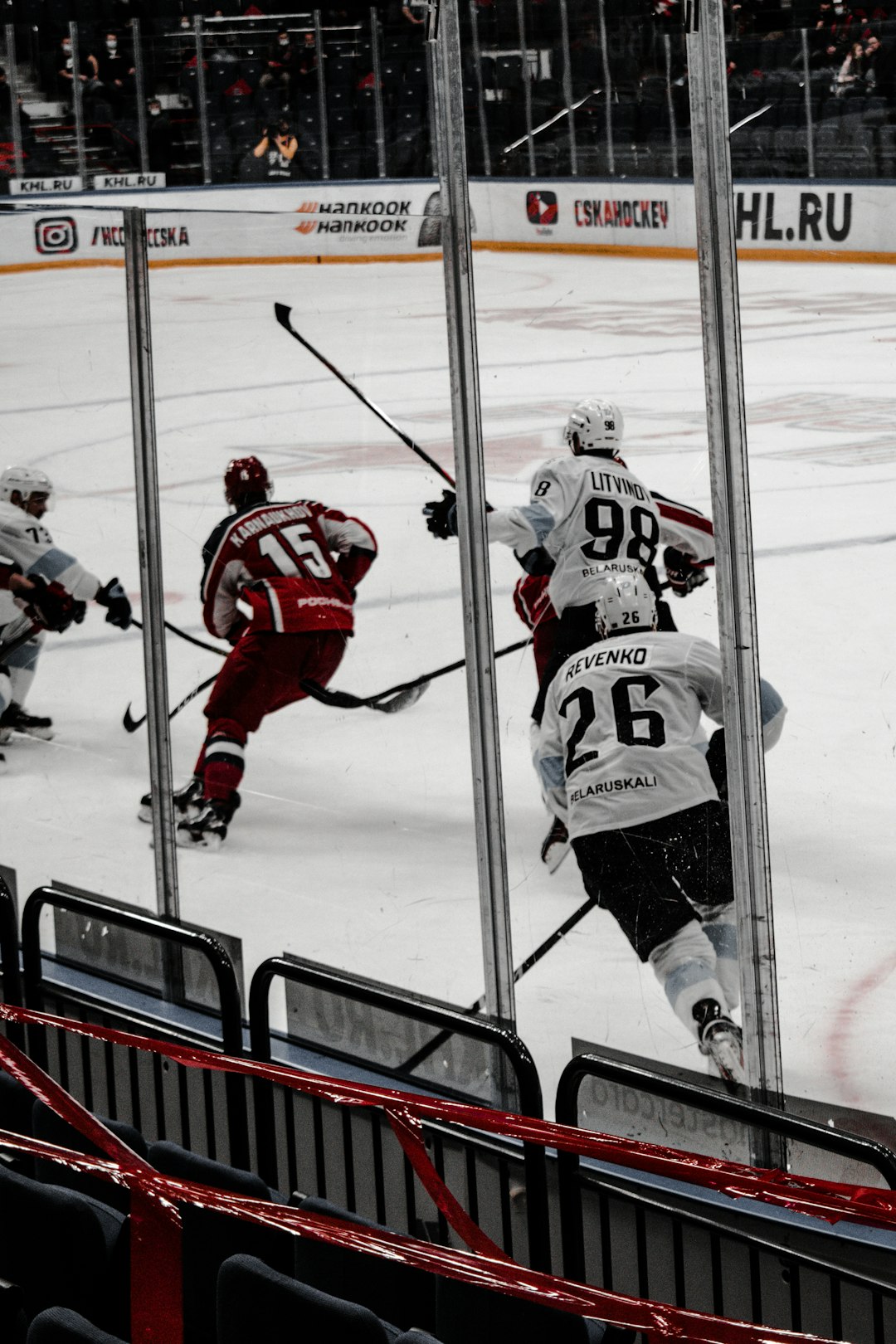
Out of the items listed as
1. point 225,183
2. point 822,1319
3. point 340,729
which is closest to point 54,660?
point 340,729

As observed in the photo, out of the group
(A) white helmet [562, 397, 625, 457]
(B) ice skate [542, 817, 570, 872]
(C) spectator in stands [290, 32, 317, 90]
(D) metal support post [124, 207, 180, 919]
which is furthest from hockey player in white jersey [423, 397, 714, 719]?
(C) spectator in stands [290, 32, 317, 90]

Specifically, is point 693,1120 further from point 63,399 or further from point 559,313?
point 63,399

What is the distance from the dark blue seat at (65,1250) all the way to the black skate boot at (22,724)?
2.29 metres

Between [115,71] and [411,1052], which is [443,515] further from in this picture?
[115,71]

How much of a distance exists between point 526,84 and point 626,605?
3.16 feet

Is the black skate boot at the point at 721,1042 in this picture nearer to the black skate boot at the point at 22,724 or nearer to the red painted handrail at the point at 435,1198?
the red painted handrail at the point at 435,1198

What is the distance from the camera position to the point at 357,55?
6.20m

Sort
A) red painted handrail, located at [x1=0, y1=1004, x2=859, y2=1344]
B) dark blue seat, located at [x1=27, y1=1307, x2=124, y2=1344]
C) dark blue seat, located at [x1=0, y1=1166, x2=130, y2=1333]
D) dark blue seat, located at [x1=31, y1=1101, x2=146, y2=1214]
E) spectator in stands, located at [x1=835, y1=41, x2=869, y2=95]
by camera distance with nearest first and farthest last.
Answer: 1. red painted handrail, located at [x1=0, y1=1004, x2=859, y2=1344]
2. dark blue seat, located at [x1=27, y1=1307, x2=124, y2=1344]
3. dark blue seat, located at [x1=0, y1=1166, x2=130, y2=1333]
4. dark blue seat, located at [x1=31, y1=1101, x2=146, y2=1214]
5. spectator in stands, located at [x1=835, y1=41, x2=869, y2=95]

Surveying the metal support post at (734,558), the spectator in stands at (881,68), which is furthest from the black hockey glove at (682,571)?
the spectator in stands at (881,68)

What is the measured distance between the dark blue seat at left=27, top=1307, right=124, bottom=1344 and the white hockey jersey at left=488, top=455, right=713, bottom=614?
5.89ft

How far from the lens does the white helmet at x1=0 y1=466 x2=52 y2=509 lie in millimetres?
3975

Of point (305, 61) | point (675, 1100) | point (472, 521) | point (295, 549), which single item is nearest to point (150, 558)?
point (295, 549)

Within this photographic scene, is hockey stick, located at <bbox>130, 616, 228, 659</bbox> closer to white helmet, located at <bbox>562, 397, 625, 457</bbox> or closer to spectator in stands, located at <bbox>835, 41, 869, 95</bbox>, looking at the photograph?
white helmet, located at <bbox>562, 397, 625, 457</bbox>

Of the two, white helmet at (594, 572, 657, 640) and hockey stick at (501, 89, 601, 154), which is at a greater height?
hockey stick at (501, 89, 601, 154)
